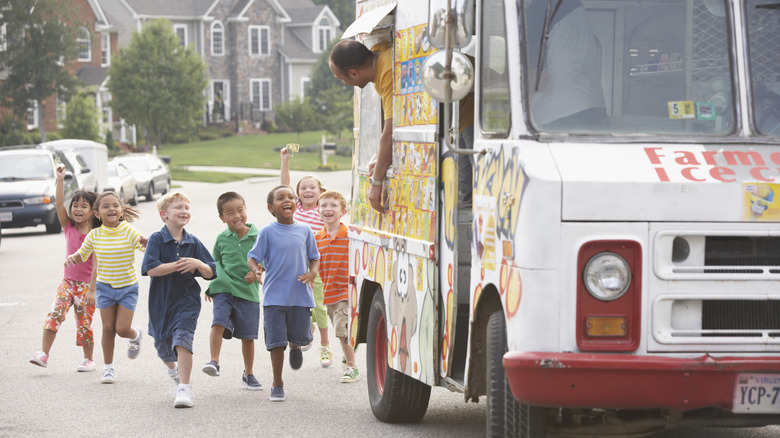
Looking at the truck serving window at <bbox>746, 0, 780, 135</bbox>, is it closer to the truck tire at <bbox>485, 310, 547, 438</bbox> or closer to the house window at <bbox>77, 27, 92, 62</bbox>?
the truck tire at <bbox>485, 310, 547, 438</bbox>

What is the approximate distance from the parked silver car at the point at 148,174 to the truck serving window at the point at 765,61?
109ft

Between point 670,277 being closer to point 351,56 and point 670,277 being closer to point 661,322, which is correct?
point 661,322

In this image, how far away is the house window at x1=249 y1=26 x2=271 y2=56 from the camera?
3322 inches

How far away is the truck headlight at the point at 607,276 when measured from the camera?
16.6 ft

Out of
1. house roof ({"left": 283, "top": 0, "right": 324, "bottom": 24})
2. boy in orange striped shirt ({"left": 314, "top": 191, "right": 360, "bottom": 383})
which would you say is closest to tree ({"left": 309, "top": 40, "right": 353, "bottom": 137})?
house roof ({"left": 283, "top": 0, "right": 324, "bottom": 24})

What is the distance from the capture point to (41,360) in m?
10.0

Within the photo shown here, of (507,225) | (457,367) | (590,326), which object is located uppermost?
(507,225)

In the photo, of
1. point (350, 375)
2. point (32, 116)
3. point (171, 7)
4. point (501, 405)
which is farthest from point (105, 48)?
point (501, 405)

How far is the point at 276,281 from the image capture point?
8.91 meters

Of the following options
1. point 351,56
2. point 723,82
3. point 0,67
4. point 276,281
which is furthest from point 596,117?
point 0,67

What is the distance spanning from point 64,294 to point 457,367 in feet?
15.6

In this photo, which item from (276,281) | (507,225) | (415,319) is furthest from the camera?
(276,281)

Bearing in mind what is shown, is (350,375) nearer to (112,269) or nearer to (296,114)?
(112,269)

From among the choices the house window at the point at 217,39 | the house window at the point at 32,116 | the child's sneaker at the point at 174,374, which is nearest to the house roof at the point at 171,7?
the house window at the point at 217,39
